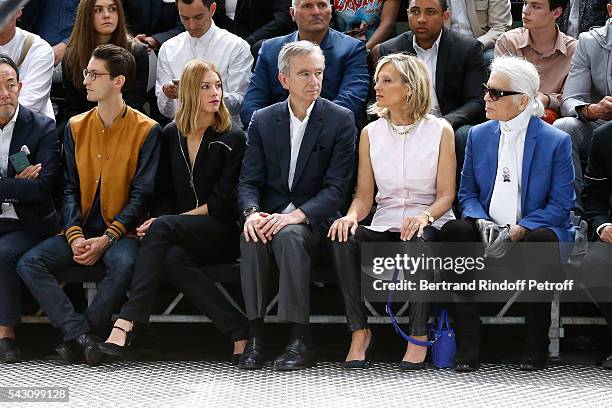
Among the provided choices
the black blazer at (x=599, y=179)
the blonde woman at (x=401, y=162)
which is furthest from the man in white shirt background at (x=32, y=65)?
the black blazer at (x=599, y=179)

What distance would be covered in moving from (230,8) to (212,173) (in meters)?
2.00

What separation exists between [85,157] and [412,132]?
1.68m

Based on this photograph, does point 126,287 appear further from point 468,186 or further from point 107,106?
point 468,186

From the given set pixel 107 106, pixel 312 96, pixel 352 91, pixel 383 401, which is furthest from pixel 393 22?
pixel 383 401

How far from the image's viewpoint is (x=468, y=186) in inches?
187

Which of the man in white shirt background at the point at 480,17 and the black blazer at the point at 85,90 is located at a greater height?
the man in white shirt background at the point at 480,17

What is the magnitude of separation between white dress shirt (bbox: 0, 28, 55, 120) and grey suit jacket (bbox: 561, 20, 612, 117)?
303 cm

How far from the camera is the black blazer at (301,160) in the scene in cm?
485

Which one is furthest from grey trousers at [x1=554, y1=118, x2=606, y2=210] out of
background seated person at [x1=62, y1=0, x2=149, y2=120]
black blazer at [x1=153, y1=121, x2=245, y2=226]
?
background seated person at [x1=62, y1=0, x2=149, y2=120]

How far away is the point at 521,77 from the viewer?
4.67 meters

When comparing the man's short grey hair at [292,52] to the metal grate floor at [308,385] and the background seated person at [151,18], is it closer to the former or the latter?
the metal grate floor at [308,385]

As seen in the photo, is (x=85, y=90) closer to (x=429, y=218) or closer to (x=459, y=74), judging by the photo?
(x=459, y=74)

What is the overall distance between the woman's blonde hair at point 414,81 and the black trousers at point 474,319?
639mm

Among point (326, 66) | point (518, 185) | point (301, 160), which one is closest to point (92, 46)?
point (326, 66)
